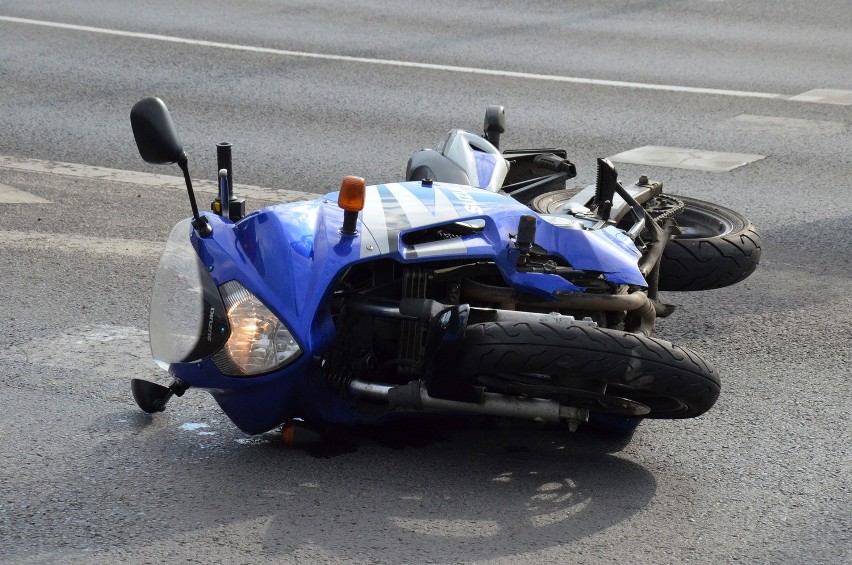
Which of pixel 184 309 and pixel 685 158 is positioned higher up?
pixel 184 309

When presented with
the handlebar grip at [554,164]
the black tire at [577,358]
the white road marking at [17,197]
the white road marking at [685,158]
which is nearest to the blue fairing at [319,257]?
the black tire at [577,358]

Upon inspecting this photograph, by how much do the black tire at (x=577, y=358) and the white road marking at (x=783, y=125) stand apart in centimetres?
679

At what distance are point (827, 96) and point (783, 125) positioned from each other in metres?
1.33

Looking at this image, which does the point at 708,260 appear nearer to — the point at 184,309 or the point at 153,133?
the point at 184,309

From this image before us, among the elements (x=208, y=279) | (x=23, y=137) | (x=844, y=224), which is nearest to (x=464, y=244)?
(x=208, y=279)

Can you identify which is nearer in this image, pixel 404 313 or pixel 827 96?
pixel 404 313

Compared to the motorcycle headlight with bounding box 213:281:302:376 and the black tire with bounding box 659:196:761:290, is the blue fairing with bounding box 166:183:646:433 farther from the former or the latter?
the black tire with bounding box 659:196:761:290

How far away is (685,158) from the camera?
9680 millimetres

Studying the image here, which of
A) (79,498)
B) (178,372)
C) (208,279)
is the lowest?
(79,498)

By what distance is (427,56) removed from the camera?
13289 millimetres

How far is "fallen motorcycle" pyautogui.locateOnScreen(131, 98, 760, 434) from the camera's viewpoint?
4.13 m

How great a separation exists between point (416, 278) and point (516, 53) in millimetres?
9368

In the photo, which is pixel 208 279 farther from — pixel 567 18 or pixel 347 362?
pixel 567 18

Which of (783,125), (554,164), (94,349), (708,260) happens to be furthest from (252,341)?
(783,125)
